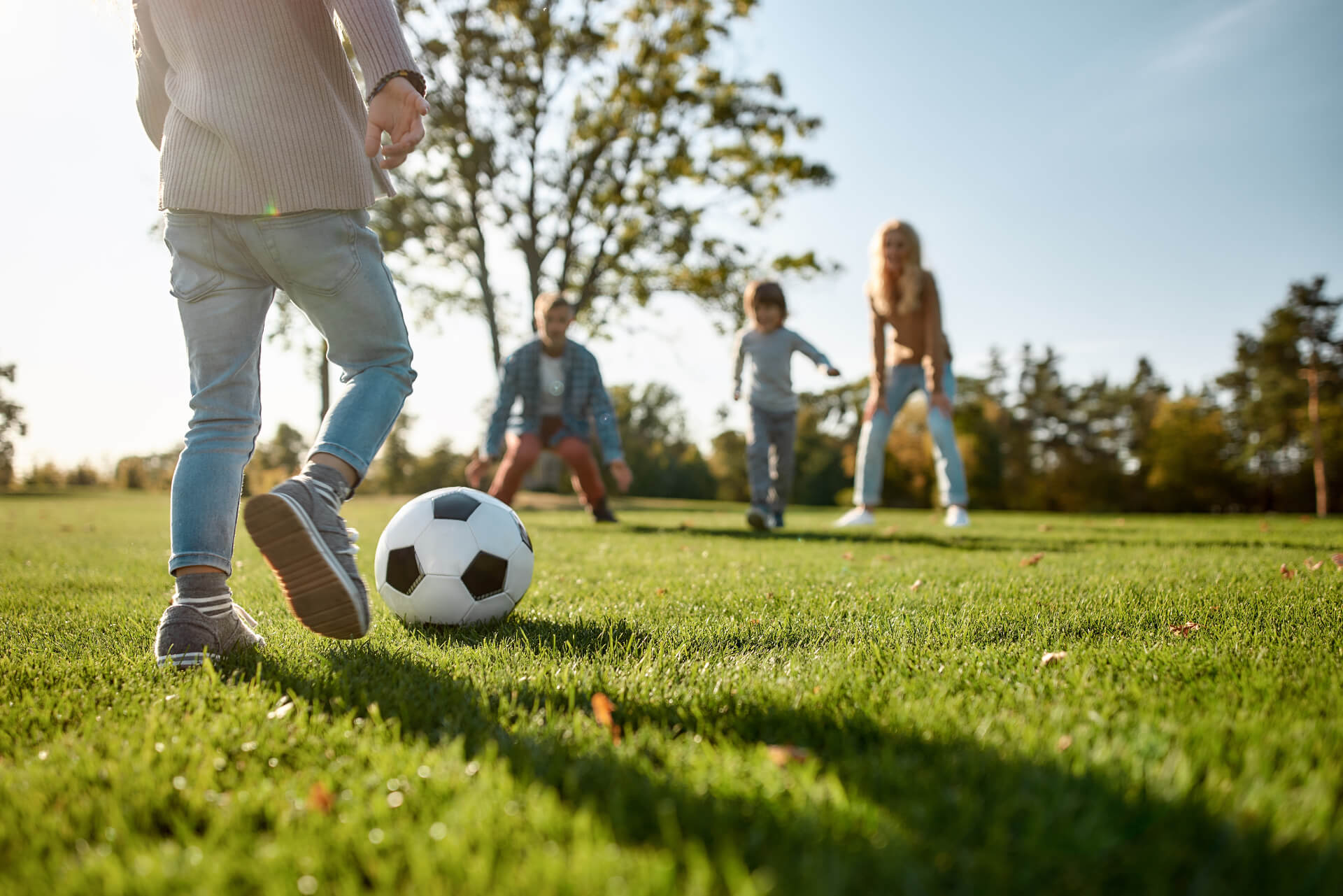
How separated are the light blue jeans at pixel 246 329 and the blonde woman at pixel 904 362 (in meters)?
6.14

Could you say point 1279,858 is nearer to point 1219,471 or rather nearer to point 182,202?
point 182,202

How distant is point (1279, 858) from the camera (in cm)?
105

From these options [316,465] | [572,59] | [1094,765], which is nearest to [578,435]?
[316,465]

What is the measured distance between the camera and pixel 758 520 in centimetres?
791

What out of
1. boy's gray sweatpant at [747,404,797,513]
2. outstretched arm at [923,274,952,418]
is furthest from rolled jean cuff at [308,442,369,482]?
outstretched arm at [923,274,952,418]

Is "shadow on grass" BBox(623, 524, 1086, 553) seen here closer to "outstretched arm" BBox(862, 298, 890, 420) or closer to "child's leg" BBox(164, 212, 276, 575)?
"outstretched arm" BBox(862, 298, 890, 420)

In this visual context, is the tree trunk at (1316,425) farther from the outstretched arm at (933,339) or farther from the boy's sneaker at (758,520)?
the boy's sneaker at (758,520)

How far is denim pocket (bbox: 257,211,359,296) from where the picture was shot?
2293 millimetres

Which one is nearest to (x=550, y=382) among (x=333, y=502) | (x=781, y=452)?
(x=781, y=452)

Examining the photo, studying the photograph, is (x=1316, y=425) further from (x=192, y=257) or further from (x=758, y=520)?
(x=192, y=257)

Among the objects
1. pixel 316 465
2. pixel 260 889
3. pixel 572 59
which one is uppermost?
pixel 572 59

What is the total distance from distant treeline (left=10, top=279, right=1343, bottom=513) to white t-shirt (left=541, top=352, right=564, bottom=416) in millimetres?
27488

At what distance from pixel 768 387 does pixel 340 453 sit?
248 inches

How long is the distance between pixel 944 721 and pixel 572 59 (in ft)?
66.5
